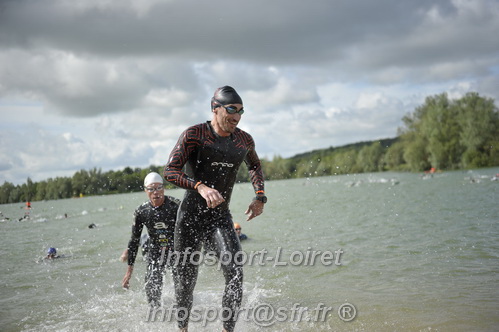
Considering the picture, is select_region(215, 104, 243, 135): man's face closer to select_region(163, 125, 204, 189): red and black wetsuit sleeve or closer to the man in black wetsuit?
select_region(163, 125, 204, 189): red and black wetsuit sleeve

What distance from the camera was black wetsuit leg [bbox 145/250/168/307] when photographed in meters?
7.04

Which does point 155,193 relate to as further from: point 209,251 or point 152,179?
point 209,251

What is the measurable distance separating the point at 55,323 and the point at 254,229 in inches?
489

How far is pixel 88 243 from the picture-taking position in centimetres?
1945

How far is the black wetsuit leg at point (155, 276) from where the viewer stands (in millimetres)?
7043

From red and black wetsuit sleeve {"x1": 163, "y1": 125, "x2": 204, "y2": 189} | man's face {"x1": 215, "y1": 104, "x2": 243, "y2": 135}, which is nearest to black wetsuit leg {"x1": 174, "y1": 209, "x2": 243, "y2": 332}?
red and black wetsuit sleeve {"x1": 163, "y1": 125, "x2": 204, "y2": 189}

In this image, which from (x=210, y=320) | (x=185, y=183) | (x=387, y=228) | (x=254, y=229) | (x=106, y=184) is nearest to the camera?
(x=185, y=183)

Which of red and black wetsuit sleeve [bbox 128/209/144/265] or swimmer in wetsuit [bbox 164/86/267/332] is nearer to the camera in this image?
swimmer in wetsuit [bbox 164/86/267/332]

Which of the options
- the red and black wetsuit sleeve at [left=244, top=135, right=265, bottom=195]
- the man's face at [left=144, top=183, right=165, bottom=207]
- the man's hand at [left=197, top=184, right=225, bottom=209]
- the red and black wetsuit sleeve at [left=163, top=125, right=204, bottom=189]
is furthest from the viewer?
the man's face at [left=144, top=183, right=165, bottom=207]

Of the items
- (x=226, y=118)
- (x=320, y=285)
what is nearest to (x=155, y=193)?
(x=226, y=118)

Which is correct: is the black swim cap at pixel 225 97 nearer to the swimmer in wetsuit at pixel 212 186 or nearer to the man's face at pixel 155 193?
the swimmer in wetsuit at pixel 212 186

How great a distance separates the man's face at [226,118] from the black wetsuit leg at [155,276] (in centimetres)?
307

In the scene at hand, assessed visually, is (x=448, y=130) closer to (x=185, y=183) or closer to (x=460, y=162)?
(x=460, y=162)

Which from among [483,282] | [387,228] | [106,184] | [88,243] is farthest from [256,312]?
[88,243]
